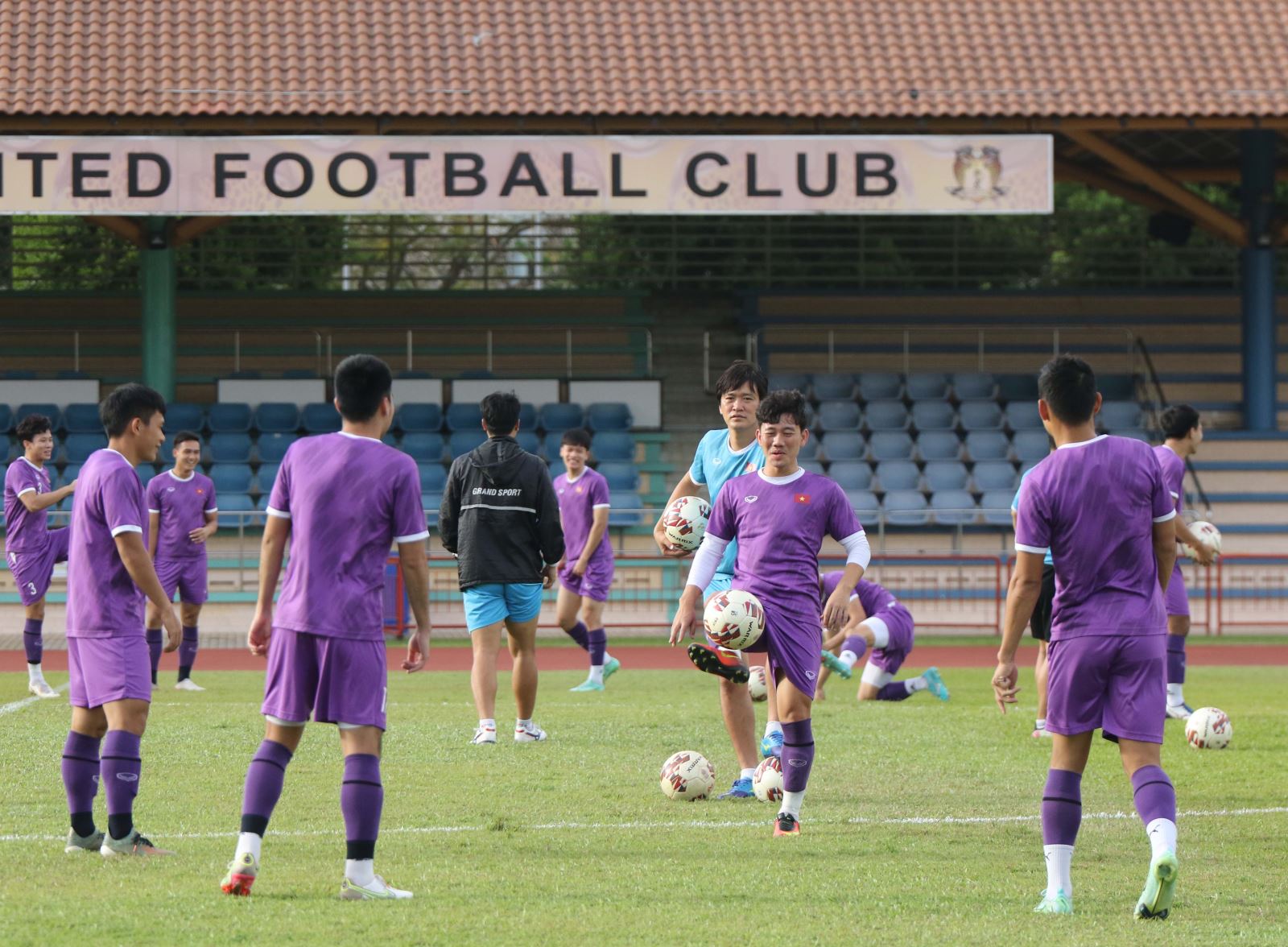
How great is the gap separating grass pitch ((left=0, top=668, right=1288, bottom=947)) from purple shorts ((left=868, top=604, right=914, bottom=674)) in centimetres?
143

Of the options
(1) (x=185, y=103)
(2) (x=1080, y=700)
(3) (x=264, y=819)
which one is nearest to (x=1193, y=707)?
(2) (x=1080, y=700)

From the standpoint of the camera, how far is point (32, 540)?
13766 millimetres

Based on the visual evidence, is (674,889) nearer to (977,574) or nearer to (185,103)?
(977,574)

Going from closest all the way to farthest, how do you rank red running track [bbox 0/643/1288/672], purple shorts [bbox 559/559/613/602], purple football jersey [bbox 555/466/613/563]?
purple football jersey [bbox 555/466/613/563] → purple shorts [bbox 559/559/613/602] → red running track [bbox 0/643/1288/672]

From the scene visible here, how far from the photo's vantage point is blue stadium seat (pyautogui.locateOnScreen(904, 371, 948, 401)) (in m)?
26.5

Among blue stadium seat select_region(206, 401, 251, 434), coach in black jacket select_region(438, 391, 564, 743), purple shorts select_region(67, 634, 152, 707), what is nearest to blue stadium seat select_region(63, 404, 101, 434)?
blue stadium seat select_region(206, 401, 251, 434)

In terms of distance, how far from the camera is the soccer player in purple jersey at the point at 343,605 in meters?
6.04

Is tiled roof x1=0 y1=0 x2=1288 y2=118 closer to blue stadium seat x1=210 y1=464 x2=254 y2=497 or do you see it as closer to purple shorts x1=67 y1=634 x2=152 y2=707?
blue stadium seat x1=210 y1=464 x2=254 y2=497

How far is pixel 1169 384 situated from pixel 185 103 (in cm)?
1597

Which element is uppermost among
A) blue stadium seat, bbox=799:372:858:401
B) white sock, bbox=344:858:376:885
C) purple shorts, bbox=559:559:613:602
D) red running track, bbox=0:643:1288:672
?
blue stadium seat, bbox=799:372:858:401

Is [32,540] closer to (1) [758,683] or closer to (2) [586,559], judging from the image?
(2) [586,559]

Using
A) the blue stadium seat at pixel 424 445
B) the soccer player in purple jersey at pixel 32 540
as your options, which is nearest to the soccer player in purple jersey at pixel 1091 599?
the soccer player in purple jersey at pixel 32 540

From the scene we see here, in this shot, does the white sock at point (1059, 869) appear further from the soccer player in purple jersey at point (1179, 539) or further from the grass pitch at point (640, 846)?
the soccer player in purple jersey at point (1179, 539)

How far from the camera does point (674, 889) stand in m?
6.34
